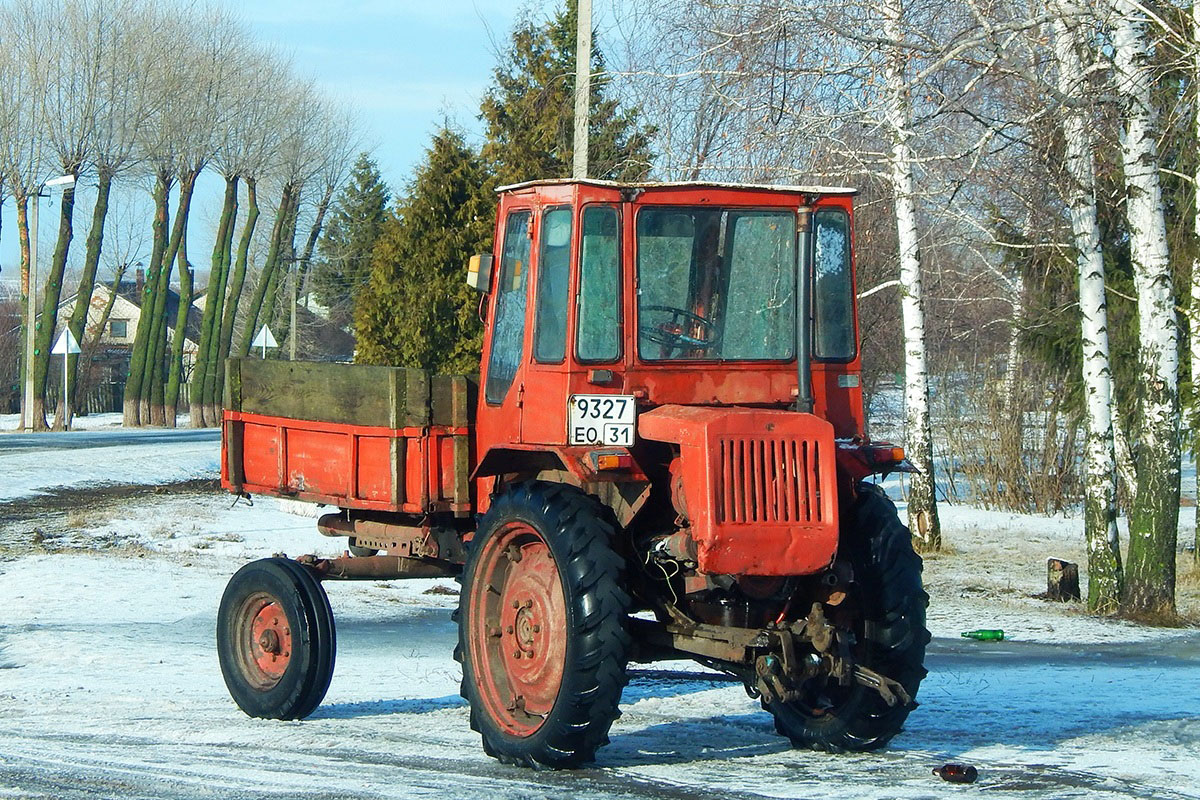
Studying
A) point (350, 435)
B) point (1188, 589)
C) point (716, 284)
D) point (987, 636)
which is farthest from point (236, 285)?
point (716, 284)

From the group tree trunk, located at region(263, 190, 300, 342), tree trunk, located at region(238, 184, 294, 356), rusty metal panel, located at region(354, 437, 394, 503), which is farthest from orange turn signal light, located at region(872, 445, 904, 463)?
tree trunk, located at region(238, 184, 294, 356)

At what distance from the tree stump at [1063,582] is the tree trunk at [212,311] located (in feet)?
128

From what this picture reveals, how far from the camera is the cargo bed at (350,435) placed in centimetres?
798

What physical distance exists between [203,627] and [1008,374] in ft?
47.8

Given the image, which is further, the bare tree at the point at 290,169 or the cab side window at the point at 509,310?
the bare tree at the point at 290,169

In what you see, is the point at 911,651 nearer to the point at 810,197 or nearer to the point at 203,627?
the point at 810,197

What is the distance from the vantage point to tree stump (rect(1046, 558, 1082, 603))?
1456 centimetres

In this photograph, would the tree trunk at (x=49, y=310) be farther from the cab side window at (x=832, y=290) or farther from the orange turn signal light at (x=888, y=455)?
the orange turn signal light at (x=888, y=455)

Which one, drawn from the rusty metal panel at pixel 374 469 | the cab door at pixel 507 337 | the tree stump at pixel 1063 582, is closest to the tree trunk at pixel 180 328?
the tree stump at pixel 1063 582

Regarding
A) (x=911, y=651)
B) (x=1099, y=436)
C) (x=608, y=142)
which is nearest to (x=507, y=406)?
(x=911, y=651)

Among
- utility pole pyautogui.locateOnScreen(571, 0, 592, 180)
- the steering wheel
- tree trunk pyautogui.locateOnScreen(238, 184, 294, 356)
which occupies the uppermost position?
tree trunk pyautogui.locateOnScreen(238, 184, 294, 356)

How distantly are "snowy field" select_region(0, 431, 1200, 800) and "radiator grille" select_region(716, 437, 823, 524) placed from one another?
1.14 m

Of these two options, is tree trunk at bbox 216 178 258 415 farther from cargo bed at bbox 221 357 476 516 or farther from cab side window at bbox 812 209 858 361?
cab side window at bbox 812 209 858 361

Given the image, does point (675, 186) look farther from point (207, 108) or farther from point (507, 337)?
point (207, 108)
